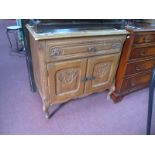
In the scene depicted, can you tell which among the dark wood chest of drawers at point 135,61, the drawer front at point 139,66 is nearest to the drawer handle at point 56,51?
the dark wood chest of drawers at point 135,61

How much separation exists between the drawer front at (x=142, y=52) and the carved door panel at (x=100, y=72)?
169 millimetres

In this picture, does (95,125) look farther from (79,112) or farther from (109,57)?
(109,57)

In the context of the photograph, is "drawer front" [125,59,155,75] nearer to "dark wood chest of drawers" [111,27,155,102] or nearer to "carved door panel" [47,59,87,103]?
"dark wood chest of drawers" [111,27,155,102]

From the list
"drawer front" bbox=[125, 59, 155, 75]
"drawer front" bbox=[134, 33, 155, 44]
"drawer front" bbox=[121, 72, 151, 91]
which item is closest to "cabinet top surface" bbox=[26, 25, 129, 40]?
"drawer front" bbox=[134, 33, 155, 44]

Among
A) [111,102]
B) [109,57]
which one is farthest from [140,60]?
[111,102]

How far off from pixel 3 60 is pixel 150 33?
217 cm

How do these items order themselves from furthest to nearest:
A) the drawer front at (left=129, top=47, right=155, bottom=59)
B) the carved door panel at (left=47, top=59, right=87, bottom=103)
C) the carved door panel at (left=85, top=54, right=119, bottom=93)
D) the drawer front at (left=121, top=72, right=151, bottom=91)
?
the drawer front at (left=121, top=72, right=151, bottom=91) < the drawer front at (left=129, top=47, right=155, bottom=59) < the carved door panel at (left=85, top=54, right=119, bottom=93) < the carved door panel at (left=47, top=59, right=87, bottom=103)

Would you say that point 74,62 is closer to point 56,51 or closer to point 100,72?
point 56,51

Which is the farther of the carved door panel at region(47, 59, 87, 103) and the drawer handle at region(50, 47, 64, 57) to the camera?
the carved door panel at region(47, 59, 87, 103)

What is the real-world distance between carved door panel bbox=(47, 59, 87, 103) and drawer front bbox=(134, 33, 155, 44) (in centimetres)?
50

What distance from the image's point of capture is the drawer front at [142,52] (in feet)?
4.26

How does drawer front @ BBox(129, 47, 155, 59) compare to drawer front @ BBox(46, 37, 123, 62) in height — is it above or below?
below

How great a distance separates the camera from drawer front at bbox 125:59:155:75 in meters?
1.40

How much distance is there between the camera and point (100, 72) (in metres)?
1.29
